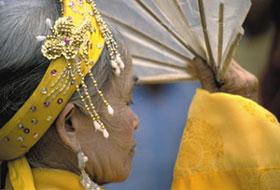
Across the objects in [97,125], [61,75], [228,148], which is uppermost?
[61,75]

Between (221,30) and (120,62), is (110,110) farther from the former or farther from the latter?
(221,30)

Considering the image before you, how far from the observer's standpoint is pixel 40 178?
173cm

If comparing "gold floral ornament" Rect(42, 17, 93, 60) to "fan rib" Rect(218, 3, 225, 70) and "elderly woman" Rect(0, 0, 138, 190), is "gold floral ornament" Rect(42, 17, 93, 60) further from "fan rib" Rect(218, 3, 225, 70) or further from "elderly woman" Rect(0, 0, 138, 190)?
"fan rib" Rect(218, 3, 225, 70)

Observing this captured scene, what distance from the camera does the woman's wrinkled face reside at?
67.8 inches

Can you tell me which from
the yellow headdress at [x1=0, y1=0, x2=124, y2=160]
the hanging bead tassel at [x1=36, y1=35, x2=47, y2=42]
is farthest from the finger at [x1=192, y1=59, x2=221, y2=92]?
the hanging bead tassel at [x1=36, y1=35, x2=47, y2=42]

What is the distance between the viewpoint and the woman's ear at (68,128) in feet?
5.47

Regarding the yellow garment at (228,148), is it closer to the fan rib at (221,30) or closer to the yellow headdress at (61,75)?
the fan rib at (221,30)

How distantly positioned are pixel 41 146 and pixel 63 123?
0.26ft

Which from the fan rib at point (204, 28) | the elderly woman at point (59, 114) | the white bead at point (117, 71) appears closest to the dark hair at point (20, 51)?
the elderly woman at point (59, 114)

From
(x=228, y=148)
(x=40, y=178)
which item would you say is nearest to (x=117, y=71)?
(x=40, y=178)

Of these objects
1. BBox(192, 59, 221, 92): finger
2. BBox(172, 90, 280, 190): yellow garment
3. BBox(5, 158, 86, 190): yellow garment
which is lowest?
BBox(172, 90, 280, 190): yellow garment

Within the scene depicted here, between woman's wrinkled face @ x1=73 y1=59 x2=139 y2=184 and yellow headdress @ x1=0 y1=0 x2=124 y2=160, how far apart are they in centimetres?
4

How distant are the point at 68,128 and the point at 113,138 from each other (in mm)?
109

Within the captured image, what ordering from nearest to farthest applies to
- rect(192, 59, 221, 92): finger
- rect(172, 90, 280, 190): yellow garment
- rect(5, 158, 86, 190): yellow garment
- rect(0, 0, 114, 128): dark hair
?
rect(0, 0, 114, 128): dark hair → rect(5, 158, 86, 190): yellow garment → rect(172, 90, 280, 190): yellow garment → rect(192, 59, 221, 92): finger
